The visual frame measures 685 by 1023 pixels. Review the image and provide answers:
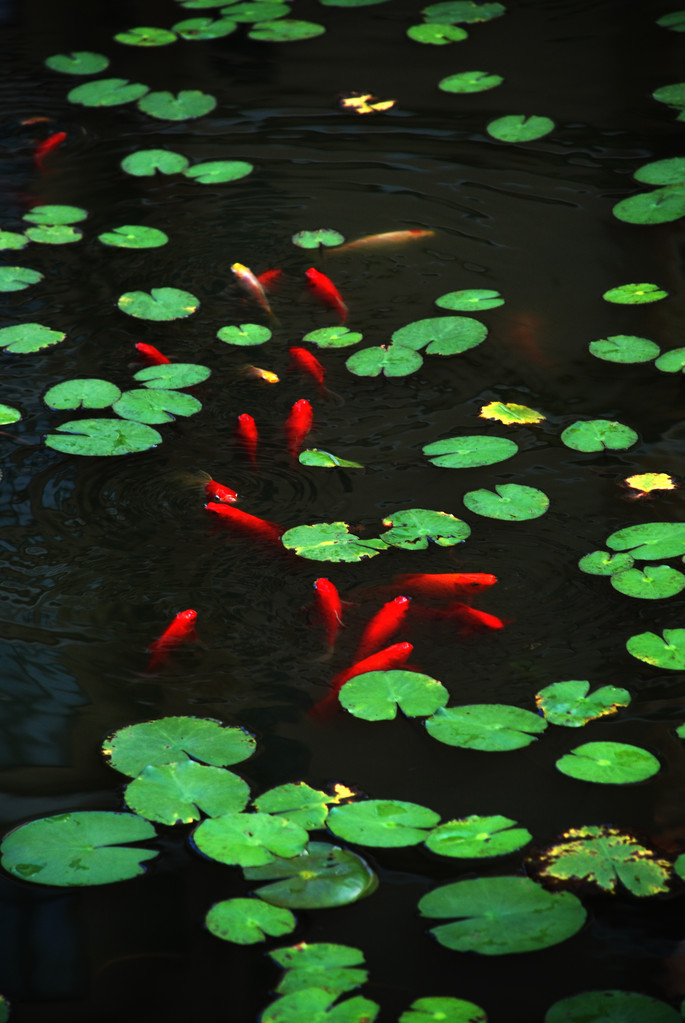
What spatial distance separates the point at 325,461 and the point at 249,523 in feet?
1.00

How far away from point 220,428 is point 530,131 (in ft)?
6.10

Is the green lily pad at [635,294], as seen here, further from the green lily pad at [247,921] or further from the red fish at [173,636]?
the green lily pad at [247,921]

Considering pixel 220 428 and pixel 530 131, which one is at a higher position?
pixel 530 131

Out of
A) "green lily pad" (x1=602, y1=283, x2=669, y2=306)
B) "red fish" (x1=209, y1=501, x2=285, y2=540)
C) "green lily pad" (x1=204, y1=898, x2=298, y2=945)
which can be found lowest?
"green lily pad" (x1=204, y1=898, x2=298, y2=945)

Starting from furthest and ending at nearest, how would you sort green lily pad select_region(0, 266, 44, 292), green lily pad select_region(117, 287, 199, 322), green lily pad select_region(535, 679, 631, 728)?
1. green lily pad select_region(0, 266, 44, 292)
2. green lily pad select_region(117, 287, 199, 322)
3. green lily pad select_region(535, 679, 631, 728)

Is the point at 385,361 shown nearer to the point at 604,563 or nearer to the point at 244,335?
the point at 244,335

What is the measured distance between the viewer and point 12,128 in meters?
4.12

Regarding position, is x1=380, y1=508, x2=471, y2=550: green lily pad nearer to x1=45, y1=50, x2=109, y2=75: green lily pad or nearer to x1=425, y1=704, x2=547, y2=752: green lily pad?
x1=425, y1=704, x2=547, y2=752: green lily pad

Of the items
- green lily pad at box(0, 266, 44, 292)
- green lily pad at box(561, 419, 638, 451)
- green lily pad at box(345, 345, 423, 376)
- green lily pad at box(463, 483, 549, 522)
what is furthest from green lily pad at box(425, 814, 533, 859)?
green lily pad at box(0, 266, 44, 292)

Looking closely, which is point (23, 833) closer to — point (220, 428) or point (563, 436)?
point (220, 428)

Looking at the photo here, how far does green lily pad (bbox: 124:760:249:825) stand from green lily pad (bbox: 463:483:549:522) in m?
0.96

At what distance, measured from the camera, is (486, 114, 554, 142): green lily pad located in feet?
12.7

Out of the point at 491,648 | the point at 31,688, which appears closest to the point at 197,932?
the point at 31,688

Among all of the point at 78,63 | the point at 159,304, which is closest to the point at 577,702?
the point at 159,304
